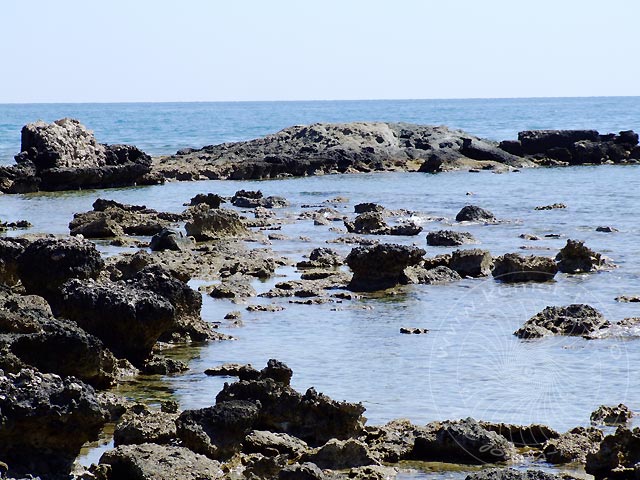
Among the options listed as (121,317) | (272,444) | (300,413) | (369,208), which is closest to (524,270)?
(121,317)

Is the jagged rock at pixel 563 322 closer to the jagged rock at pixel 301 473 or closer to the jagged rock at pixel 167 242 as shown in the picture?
the jagged rock at pixel 301 473

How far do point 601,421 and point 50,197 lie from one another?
29.8 meters

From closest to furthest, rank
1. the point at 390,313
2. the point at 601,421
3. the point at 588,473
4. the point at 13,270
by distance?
the point at 588,473 < the point at 601,421 < the point at 13,270 < the point at 390,313

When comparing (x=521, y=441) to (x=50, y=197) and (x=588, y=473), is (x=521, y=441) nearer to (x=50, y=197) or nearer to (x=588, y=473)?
(x=588, y=473)

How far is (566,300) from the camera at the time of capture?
52.4ft

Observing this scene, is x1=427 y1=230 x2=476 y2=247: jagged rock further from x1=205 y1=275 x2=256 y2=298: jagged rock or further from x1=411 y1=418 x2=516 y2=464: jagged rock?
x1=411 y1=418 x2=516 y2=464: jagged rock

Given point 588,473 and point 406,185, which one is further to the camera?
point 406,185

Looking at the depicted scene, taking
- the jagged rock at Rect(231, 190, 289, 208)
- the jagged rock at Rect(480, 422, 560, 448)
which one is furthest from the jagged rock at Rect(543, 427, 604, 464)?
the jagged rock at Rect(231, 190, 289, 208)

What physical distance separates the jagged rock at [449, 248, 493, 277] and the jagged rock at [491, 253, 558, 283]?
0.88ft

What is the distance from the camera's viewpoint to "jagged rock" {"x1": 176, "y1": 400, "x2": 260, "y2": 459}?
7.82 meters

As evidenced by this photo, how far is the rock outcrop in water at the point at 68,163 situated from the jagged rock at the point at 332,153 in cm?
264

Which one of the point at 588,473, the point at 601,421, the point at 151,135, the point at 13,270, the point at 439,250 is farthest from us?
the point at 151,135

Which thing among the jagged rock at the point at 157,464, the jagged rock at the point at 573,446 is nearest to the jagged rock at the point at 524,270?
the jagged rock at the point at 573,446

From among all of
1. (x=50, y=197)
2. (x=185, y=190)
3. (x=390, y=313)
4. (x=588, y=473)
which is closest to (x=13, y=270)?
(x=390, y=313)
